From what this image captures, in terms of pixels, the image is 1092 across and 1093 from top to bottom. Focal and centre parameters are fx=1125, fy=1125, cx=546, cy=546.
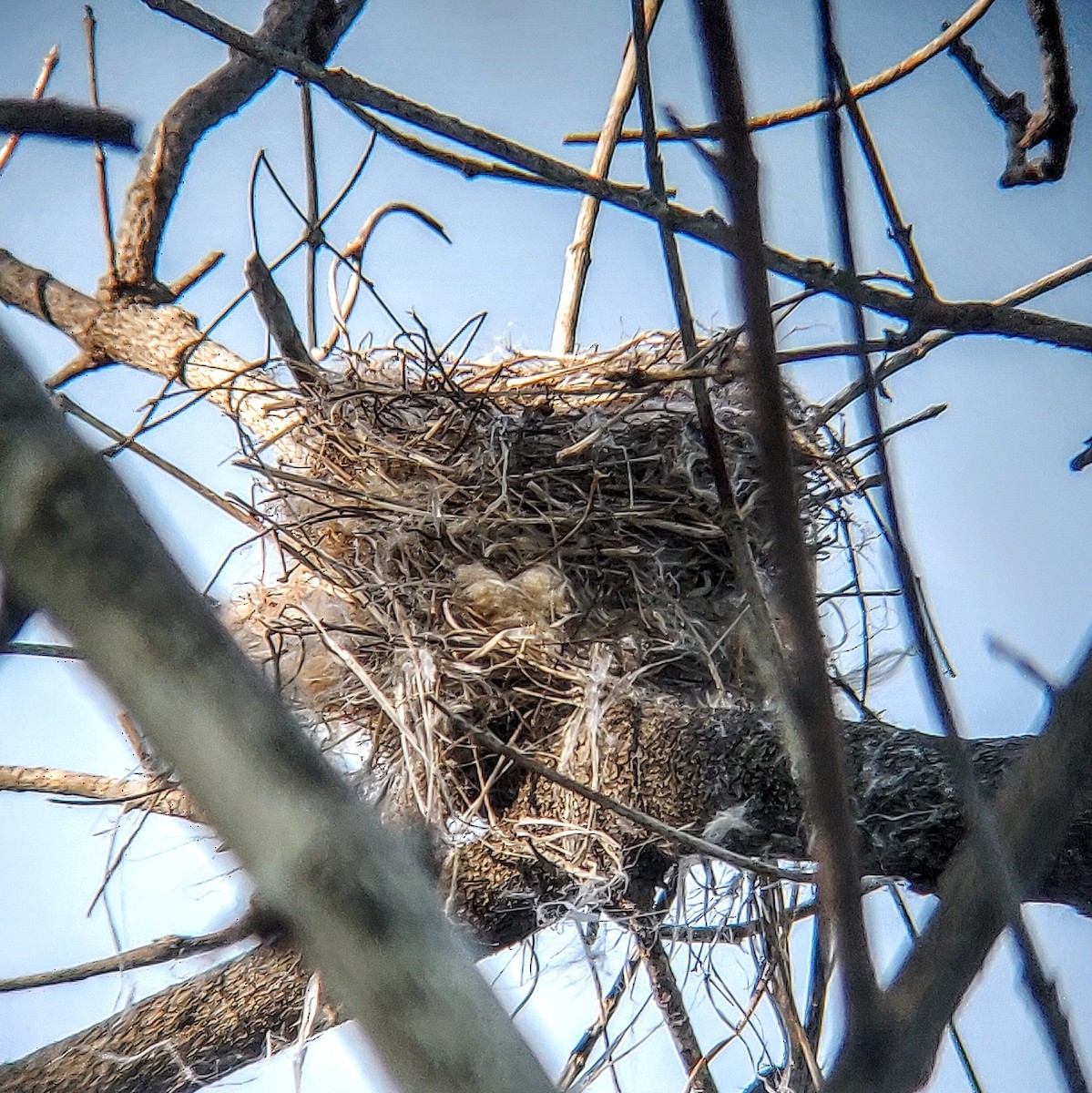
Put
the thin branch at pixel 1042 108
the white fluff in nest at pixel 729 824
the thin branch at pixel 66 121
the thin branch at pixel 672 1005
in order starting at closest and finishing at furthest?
1. the thin branch at pixel 66 121
2. the thin branch at pixel 1042 108
3. the white fluff in nest at pixel 729 824
4. the thin branch at pixel 672 1005

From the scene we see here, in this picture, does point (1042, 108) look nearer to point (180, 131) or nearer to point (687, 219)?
point (687, 219)

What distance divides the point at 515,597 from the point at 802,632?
0.81 meters

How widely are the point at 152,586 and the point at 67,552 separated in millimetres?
24

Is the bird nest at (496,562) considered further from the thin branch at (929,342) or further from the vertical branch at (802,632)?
the vertical branch at (802,632)

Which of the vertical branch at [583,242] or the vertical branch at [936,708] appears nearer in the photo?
the vertical branch at [936,708]

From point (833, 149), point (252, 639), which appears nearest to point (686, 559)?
point (252, 639)

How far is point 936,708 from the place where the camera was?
448 millimetres

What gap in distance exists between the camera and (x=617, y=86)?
1979 mm

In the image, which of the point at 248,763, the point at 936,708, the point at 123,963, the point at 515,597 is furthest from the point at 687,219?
the point at 123,963

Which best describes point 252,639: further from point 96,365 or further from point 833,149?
point 833,149

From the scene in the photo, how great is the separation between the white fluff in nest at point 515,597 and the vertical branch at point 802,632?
0.79 meters

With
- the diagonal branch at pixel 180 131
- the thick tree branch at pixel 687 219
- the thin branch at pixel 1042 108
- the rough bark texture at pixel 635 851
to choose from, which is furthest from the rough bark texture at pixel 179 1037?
the diagonal branch at pixel 180 131

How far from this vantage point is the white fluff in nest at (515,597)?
3.79 ft

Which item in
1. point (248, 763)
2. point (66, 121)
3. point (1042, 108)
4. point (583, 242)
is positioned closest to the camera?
point (248, 763)
